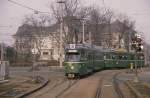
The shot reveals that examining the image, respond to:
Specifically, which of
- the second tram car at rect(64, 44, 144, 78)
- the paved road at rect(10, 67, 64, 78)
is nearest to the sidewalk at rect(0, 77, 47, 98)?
the second tram car at rect(64, 44, 144, 78)

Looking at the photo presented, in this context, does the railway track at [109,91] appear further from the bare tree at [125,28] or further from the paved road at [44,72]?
the bare tree at [125,28]

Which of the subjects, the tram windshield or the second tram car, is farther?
the tram windshield

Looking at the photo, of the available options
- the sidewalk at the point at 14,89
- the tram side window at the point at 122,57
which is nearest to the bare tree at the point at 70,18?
the tram side window at the point at 122,57

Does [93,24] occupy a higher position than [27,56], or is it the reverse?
[93,24]

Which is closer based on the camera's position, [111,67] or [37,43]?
[111,67]

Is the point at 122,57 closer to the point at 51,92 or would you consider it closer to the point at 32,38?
the point at 51,92

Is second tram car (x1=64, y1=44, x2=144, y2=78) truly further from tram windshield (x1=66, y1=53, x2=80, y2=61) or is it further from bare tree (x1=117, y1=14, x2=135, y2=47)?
bare tree (x1=117, y1=14, x2=135, y2=47)

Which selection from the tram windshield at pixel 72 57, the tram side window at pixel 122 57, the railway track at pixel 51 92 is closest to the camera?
the railway track at pixel 51 92

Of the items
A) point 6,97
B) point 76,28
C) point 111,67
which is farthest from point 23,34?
point 6,97

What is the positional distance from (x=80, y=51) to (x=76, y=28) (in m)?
42.4

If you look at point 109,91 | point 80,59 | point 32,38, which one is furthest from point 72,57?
point 32,38

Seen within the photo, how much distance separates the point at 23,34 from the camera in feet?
414

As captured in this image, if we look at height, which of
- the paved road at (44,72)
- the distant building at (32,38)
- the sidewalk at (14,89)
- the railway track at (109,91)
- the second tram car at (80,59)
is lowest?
the railway track at (109,91)

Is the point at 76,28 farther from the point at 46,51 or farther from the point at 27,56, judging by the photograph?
the point at 46,51
